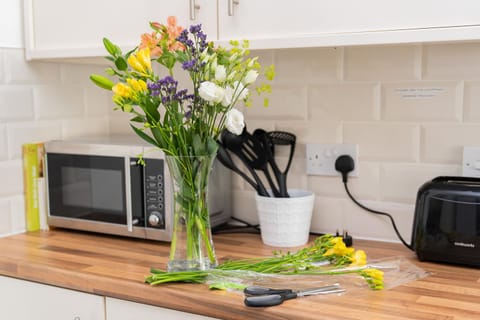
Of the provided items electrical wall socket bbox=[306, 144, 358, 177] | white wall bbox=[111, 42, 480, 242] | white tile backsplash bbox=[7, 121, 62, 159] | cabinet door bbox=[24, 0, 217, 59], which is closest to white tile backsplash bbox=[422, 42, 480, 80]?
white wall bbox=[111, 42, 480, 242]

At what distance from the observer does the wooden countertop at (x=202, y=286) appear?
4.01 feet

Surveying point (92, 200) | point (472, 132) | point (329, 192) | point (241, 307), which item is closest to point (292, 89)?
point (329, 192)

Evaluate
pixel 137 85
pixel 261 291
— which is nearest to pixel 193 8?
pixel 137 85

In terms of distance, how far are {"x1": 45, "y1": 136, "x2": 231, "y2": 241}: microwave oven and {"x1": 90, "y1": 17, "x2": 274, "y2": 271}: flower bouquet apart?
292 mm

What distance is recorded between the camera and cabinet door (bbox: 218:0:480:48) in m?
1.33

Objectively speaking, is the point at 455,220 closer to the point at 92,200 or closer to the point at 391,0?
the point at 391,0

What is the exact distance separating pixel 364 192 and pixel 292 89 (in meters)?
0.36

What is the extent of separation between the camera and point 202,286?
1.37 meters

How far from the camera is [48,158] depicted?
191 cm

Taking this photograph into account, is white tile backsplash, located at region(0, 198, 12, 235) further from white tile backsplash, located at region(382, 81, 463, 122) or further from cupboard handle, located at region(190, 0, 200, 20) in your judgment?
white tile backsplash, located at region(382, 81, 463, 122)

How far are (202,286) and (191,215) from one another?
6.2 inches

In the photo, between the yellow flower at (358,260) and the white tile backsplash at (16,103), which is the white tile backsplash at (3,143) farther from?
the yellow flower at (358,260)

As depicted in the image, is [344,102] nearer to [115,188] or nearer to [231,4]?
[231,4]

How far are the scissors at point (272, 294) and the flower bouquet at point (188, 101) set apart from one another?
18 centimetres
